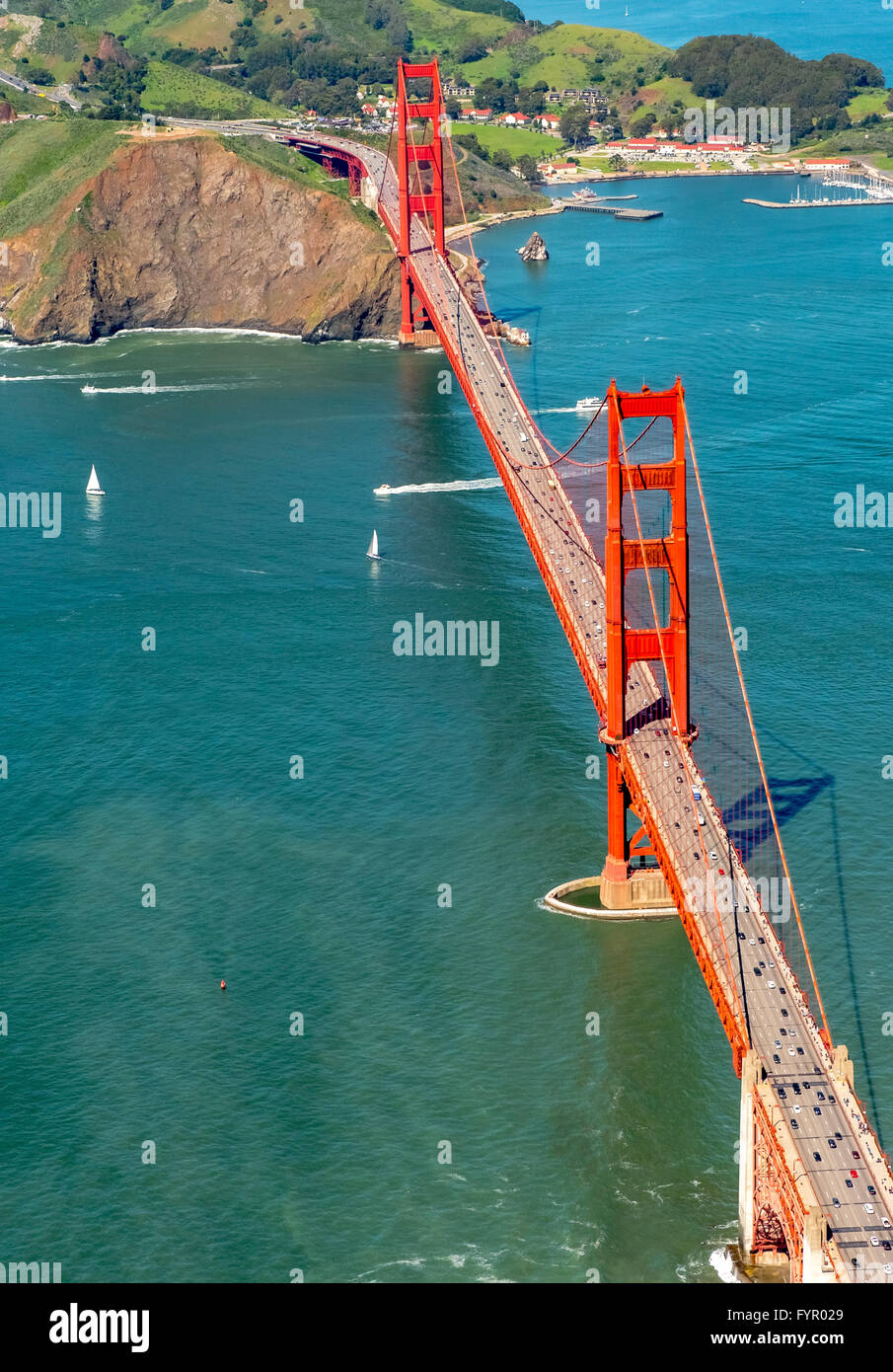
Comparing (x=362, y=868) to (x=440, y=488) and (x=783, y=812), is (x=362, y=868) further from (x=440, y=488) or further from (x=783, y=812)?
(x=440, y=488)

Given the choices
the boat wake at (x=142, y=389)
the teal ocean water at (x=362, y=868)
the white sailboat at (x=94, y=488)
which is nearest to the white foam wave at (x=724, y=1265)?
the teal ocean water at (x=362, y=868)

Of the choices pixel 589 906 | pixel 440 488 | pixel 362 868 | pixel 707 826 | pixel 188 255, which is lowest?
pixel 589 906

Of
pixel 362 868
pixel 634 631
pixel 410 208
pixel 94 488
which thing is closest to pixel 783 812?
pixel 634 631

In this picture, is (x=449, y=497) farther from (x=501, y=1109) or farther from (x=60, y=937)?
(x=501, y=1109)

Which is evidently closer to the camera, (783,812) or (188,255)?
(783,812)

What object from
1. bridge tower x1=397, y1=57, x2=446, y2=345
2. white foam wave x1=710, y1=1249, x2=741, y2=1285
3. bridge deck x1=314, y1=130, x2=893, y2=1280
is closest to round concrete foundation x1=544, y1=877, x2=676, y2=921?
bridge deck x1=314, y1=130, x2=893, y2=1280

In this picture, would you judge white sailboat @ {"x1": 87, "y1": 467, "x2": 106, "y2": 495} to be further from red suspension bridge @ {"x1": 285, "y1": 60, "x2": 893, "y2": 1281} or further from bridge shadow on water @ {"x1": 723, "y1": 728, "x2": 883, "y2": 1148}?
bridge shadow on water @ {"x1": 723, "y1": 728, "x2": 883, "y2": 1148}
